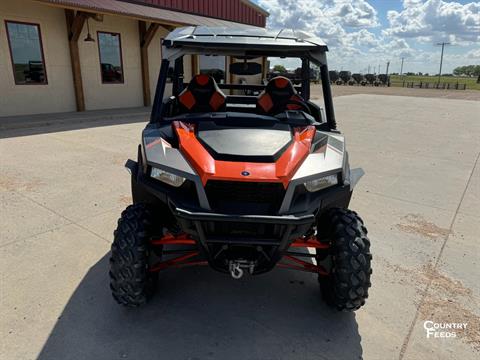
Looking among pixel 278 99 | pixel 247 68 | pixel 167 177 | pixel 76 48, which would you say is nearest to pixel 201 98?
pixel 247 68

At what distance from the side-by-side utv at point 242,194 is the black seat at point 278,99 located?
0.36m

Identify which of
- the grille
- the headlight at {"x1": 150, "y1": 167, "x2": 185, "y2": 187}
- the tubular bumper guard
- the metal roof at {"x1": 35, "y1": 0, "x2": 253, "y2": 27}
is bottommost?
the tubular bumper guard

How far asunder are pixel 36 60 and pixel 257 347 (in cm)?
1065

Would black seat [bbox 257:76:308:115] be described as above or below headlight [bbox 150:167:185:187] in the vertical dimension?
above

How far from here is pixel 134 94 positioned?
41.9 ft

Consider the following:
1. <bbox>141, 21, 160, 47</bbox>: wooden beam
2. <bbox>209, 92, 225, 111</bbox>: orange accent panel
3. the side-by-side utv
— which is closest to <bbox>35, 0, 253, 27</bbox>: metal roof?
<bbox>141, 21, 160, 47</bbox>: wooden beam

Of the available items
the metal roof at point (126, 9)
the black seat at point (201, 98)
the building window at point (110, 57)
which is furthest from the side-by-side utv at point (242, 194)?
the building window at point (110, 57)

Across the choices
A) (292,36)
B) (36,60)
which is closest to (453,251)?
(292,36)

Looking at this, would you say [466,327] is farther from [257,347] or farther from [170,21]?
[170,21]

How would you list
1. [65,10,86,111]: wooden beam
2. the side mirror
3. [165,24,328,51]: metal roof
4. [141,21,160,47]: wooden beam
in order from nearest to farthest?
[165,24,328,51]: metal roof, the side mirror, [65,10,86,111]: wooden beam, [141,21,160,47]: wooden beam

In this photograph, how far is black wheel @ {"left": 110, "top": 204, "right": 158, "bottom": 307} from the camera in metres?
2.04

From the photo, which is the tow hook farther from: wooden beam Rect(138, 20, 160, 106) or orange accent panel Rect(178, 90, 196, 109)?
wooden beam Rect(138, 20, 160, 106)

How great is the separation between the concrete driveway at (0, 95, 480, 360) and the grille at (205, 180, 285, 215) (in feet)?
2.57

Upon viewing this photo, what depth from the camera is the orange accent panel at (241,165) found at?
6.18 feet
